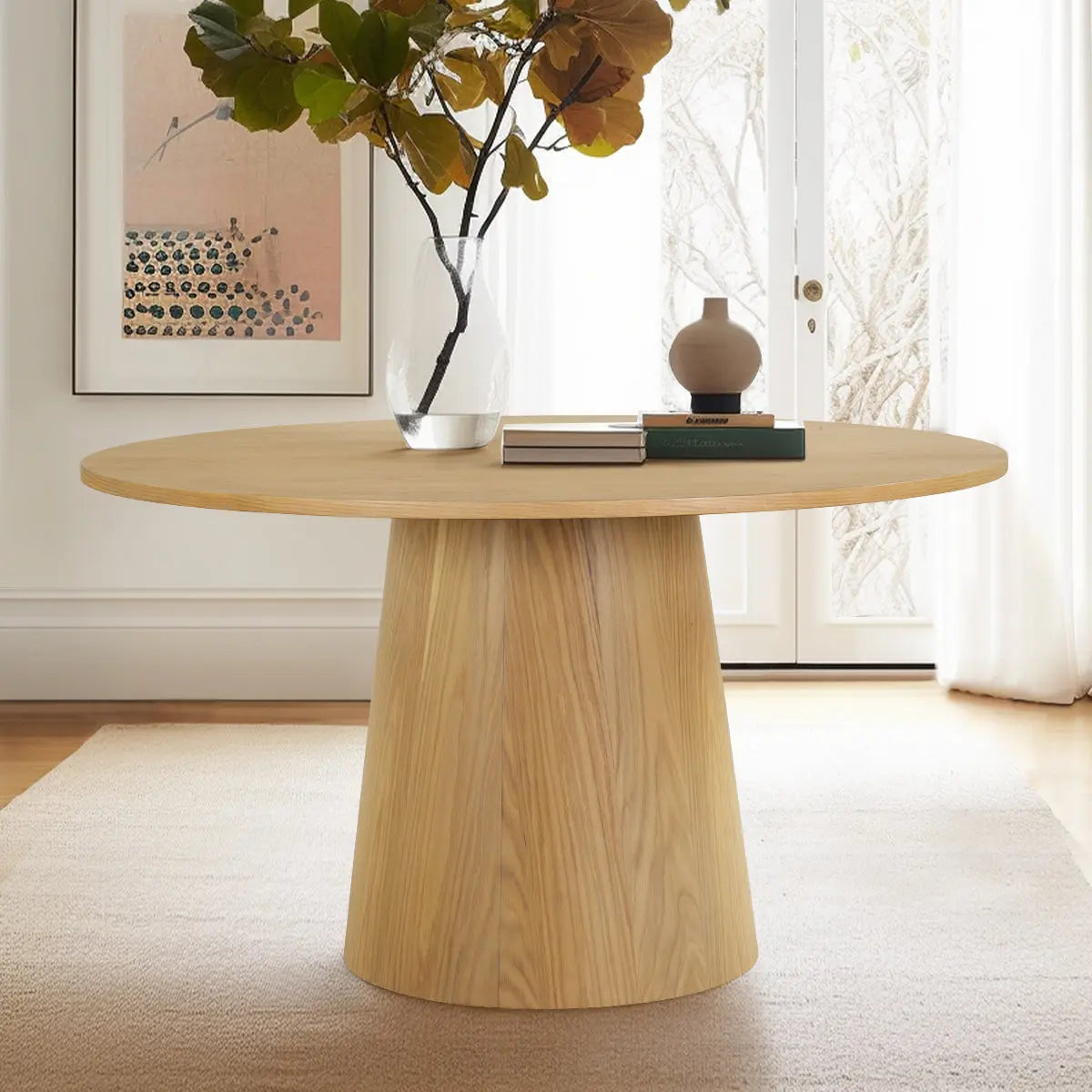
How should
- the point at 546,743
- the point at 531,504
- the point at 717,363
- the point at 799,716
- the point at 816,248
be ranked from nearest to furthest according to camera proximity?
the point at 531,504 → the point at 546,743 → the point at 717,363 → the point at 799,716 → the point at 816,248

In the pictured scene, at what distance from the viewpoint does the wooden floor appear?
2.97 m

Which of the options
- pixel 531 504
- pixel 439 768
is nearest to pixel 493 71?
pixel 531 504

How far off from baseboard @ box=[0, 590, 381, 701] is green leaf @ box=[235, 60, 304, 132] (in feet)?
6.03

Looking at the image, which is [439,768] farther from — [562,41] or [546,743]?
[562,41]

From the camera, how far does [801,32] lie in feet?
11.6

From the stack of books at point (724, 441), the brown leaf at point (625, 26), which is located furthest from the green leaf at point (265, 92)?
the stack of books at point (724, 441)

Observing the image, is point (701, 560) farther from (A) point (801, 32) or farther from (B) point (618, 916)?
(A) point (801, 32)

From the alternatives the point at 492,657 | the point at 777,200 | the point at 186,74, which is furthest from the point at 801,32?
the point at 492,657

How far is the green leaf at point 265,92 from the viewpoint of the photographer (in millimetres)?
1742

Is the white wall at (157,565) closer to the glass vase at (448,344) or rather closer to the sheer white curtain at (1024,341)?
the sheer white curtain at (1024,341)

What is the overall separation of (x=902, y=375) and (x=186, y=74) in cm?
189

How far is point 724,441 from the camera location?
5.81ft

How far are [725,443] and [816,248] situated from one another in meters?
1.97

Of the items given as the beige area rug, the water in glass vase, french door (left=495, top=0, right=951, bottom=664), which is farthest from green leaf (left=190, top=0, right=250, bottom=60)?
french door (left=495, top=0, right=951, bottom=664)
